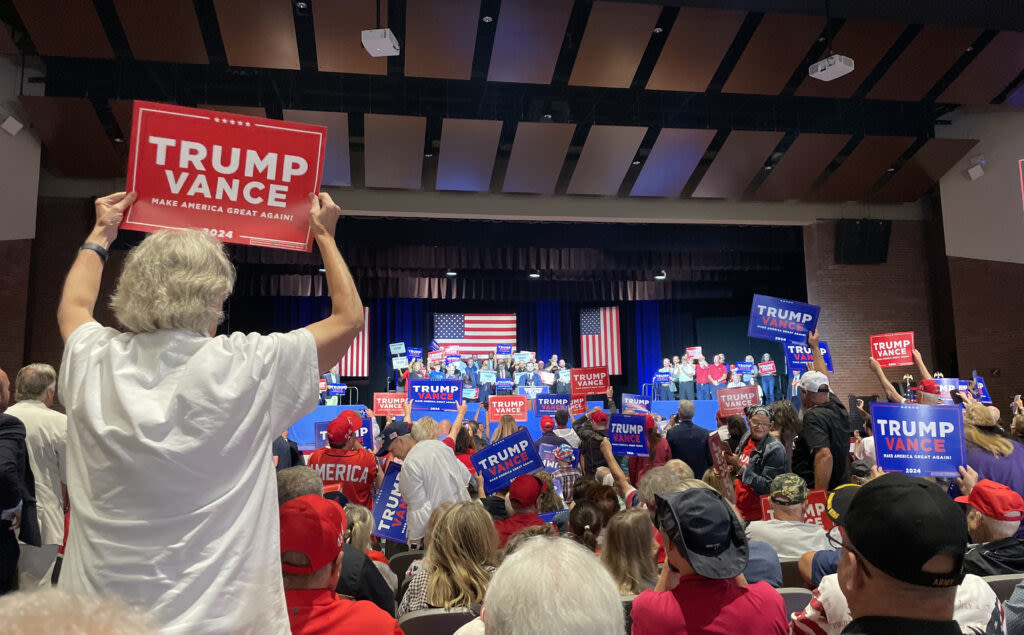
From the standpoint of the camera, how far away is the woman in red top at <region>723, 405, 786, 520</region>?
489cm

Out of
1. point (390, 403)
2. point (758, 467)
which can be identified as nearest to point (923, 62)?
point (758, 467)

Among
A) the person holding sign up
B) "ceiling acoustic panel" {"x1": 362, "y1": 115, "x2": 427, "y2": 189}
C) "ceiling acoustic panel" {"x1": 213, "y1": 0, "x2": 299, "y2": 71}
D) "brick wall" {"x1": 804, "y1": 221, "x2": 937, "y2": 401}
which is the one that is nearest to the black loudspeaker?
"brick wall" {"x1": 804, "y1": 221, "x2": 937, "y2": 401}

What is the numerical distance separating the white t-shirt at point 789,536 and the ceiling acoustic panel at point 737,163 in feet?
31.0

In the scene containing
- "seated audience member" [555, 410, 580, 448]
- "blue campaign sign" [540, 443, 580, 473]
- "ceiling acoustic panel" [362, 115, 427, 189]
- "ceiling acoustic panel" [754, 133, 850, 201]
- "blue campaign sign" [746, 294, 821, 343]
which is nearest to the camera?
"blue campaign sign" [540, 443, 580, 473]

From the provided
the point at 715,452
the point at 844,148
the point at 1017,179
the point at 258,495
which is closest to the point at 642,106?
the point at 844,148

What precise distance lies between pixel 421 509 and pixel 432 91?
8.50 metres

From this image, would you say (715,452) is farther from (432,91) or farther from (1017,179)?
(1017,179)

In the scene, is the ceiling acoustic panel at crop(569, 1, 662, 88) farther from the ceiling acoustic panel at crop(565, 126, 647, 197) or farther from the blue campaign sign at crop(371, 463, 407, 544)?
the blue campaign sign at crop(371, 463, 407, 544)

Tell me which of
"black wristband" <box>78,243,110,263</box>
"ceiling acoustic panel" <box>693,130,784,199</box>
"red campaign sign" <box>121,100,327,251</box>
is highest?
"ceiling acoustic panel" <box>693,130,784,199</box>

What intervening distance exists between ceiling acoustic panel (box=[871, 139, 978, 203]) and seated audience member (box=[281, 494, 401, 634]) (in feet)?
44.4

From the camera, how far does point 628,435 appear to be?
6984mm

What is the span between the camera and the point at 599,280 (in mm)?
20375

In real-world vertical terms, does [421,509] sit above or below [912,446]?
below

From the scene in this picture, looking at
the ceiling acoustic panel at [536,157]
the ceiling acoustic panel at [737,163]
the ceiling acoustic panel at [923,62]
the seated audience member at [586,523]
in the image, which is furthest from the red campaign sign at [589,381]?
the seated audience member at [586,523]
